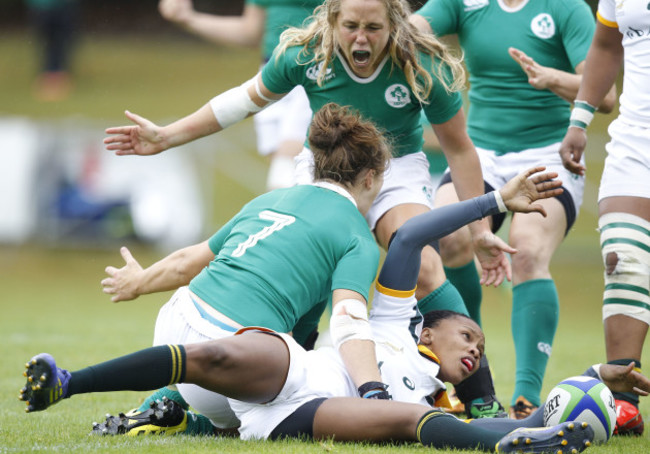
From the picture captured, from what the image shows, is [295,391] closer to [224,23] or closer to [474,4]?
[474,4]

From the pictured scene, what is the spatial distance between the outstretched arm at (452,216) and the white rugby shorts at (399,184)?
805mm

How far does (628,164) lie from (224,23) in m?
3.77

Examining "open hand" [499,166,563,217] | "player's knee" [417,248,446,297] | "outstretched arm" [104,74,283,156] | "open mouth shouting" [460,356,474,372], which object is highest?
"outstretched arm" [104,74,283,156]

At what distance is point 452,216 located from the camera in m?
3.79

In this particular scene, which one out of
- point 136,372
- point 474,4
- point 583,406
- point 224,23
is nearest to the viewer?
point 136,372

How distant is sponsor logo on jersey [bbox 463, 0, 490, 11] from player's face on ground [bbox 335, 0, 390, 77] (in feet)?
4.26

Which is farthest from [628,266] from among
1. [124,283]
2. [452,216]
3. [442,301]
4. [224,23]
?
[224,23]

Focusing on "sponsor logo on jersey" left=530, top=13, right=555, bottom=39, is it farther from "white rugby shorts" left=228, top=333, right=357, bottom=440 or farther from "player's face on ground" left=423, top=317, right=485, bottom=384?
"white rugby shorts" left=228, top=333, right=357, bottom=440

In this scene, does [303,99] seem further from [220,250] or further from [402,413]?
[402,413]

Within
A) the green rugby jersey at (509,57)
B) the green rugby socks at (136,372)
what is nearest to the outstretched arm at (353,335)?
the green rugby socks at (136,372)

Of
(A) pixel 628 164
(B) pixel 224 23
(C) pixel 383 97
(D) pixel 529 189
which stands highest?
(B) pixel 224 23

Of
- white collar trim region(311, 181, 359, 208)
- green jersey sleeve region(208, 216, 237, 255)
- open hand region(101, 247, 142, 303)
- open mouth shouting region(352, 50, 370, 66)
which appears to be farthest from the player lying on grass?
open mouth shouting region(352, 50, 370, 66)

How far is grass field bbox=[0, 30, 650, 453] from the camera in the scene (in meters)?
3.86

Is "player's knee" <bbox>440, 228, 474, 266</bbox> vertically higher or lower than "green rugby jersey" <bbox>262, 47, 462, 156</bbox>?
lower
